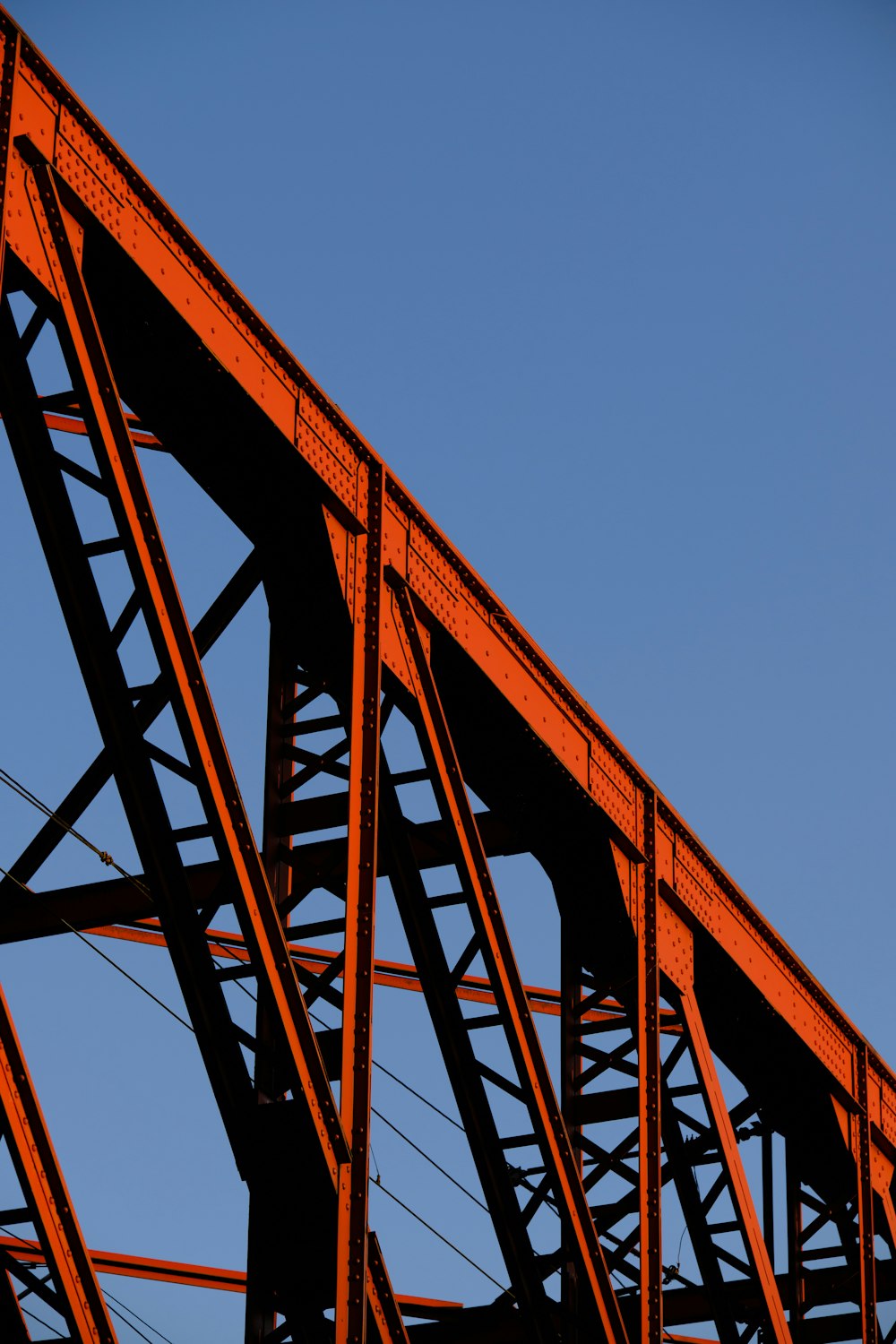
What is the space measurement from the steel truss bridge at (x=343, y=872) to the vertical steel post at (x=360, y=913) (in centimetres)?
2

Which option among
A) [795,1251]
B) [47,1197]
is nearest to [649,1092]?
[795,1251]

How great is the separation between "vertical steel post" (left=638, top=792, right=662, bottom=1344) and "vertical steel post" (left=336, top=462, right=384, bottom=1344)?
4.43 metres

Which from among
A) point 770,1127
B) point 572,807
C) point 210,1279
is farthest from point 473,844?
point 770,1127

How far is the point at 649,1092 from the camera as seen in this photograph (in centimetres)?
1501

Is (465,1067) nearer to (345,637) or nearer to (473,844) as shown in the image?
(473,844)

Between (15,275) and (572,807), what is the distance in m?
6.72

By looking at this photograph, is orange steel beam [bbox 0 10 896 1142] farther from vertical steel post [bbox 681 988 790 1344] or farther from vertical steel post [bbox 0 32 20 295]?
vertical steel post [bbox 681 988 790 1344]

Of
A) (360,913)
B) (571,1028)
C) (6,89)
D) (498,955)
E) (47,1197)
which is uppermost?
(6,89)

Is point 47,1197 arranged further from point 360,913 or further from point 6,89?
point 6,89

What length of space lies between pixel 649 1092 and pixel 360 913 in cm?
472

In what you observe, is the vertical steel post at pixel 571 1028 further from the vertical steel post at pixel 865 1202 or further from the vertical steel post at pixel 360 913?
the vertical steel post at pixel 865 1202

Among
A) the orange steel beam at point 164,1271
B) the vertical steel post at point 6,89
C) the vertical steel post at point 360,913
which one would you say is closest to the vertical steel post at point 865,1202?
the orange steel beam at point 164,1271

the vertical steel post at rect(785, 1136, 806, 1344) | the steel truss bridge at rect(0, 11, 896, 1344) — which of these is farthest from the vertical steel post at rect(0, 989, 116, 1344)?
the vertical steel post at rect(785, 1136, 806, 1344)

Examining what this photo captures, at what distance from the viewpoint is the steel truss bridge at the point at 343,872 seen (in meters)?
10.1
